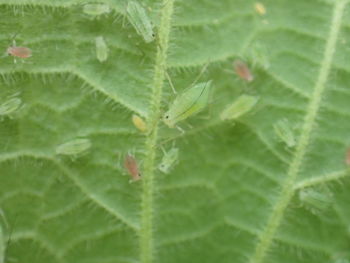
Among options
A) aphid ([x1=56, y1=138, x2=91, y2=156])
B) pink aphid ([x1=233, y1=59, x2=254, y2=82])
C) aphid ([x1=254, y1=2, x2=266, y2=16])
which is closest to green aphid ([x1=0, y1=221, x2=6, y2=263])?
aphid ([x1=56, y1=138, x2=91, y2=156])

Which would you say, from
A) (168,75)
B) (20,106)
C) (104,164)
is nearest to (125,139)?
(104,164)

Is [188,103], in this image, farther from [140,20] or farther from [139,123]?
[140,20]

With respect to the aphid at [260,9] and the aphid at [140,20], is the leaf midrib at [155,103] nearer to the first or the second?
the aphid at [140,20]

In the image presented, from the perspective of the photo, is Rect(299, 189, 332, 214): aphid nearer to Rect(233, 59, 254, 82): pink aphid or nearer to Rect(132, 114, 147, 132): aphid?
Rect(233, 59, 254, 82): pink aphid

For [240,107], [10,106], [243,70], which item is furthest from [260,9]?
[10,106]

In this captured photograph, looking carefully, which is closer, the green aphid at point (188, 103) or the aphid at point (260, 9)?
the green aphid at point (188, 103)

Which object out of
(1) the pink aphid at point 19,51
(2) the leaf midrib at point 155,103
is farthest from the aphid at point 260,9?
(1) the pink aphid at point 19,51
